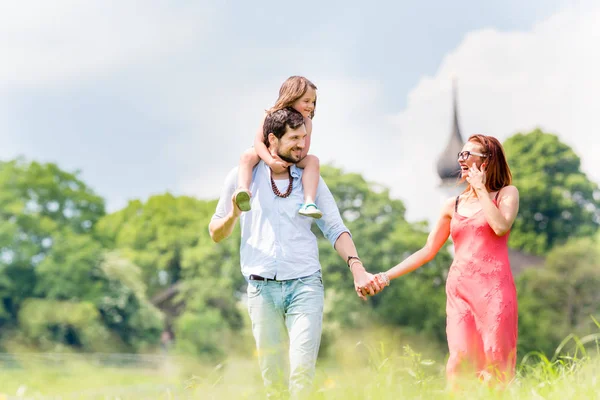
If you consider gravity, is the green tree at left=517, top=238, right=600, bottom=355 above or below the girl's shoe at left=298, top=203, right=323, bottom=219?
below

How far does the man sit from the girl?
54mm

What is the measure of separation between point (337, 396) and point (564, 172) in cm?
4802

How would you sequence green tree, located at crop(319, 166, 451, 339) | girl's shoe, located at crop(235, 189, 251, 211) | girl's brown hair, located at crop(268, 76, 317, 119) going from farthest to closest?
green tree, located at crop(319, 166, 451, 339) → girl's brown hair, located at crop(268, 76, 317, 119) → girl's shoe, located at crop(235, 189, 251, 211)

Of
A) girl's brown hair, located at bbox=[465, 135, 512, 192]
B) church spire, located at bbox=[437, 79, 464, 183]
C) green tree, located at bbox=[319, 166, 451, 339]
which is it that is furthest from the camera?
church spire, located at bbox=[437, 79, 464, 183]

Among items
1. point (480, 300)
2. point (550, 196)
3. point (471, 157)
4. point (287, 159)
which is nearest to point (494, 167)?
point (471, 157)

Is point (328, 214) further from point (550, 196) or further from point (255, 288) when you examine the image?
point (550, 196)

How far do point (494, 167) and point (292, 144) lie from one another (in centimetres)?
133

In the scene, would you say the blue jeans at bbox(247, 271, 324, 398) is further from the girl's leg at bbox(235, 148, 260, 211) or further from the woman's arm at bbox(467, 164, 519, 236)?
the woman's arm at bbox(467, 164, 519, 236)

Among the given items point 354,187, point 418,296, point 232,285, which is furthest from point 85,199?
point 418,296

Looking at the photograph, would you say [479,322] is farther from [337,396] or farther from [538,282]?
[538,282]

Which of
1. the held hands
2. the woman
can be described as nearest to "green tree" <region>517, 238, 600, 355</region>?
the woman

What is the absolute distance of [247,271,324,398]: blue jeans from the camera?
4.34 metres

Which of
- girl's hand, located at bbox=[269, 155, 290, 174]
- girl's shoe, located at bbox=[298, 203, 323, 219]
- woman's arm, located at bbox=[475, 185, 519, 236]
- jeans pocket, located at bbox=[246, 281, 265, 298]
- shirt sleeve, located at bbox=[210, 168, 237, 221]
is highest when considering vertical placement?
girl's hand, located at bbox=[269, 155, 290, 174]

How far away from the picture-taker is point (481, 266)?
493 cm
